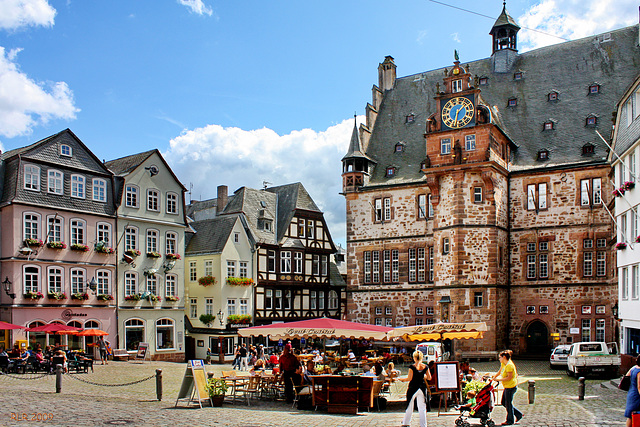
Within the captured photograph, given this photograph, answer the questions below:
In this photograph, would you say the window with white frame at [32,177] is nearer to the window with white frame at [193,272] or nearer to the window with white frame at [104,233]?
the window with white frame at [104,233]

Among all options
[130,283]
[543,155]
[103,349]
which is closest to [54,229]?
[130,283]

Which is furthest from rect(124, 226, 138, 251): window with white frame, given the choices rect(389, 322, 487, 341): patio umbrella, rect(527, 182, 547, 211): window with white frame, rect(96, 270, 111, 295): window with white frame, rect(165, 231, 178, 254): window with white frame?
rect(527, 182, 547, 211): window with white frame

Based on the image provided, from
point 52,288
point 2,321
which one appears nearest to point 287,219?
point 52,288

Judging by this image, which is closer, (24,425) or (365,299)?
(24,425)

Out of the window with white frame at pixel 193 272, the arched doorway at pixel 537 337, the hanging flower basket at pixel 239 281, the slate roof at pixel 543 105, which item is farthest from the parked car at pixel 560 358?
the window with white frame at pixel 193 272

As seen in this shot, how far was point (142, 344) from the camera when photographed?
3419 centimetres

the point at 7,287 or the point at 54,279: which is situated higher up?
→ the point at 54,279

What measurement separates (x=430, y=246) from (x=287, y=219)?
33.1ft

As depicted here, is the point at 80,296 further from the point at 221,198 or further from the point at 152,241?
the point at 221,198

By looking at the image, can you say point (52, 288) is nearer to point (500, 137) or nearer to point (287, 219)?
point (287, 219)

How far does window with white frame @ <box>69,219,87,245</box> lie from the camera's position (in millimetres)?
32750

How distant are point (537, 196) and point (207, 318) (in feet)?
65.7

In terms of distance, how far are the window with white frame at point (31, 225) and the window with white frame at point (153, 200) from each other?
6561 millimetres

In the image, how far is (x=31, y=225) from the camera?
102 ft
